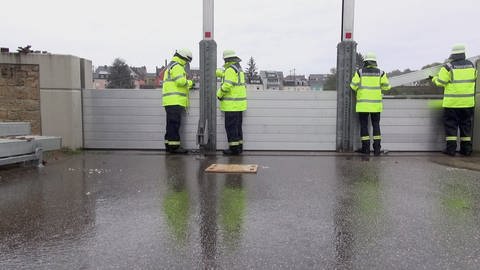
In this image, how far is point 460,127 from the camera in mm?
8250

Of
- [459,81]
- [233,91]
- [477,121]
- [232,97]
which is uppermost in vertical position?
[459,81]

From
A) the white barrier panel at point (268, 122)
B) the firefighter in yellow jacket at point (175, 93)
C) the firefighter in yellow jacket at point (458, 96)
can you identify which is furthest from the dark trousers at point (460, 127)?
the firefighter in yellow jacket at point (175, 93)

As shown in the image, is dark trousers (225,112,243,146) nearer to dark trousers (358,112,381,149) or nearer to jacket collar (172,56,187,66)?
jacket collar (172,56,187,66)

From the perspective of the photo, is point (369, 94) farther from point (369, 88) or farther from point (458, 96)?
Result: point (458, 96)

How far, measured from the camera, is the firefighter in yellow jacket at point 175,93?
26.6 feet

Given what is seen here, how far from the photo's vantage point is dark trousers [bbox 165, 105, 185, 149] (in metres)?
8.24

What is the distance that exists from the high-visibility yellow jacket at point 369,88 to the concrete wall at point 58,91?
5.84 metres

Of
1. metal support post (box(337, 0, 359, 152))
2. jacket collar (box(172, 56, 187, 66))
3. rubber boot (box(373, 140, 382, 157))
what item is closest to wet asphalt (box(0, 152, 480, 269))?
rubber boot (box(373, 140, 382, 157))

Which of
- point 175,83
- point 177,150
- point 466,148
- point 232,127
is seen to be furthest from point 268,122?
point 466,148

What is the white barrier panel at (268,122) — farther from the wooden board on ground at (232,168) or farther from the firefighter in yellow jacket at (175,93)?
the wooden board on ground at (232,168)

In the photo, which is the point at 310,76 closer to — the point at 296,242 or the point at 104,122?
the point at 104,122

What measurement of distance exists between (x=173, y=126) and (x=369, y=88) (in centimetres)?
404

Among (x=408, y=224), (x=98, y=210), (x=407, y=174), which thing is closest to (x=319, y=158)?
(x=407, y=174)

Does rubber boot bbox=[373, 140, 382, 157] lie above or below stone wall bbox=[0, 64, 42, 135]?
below
